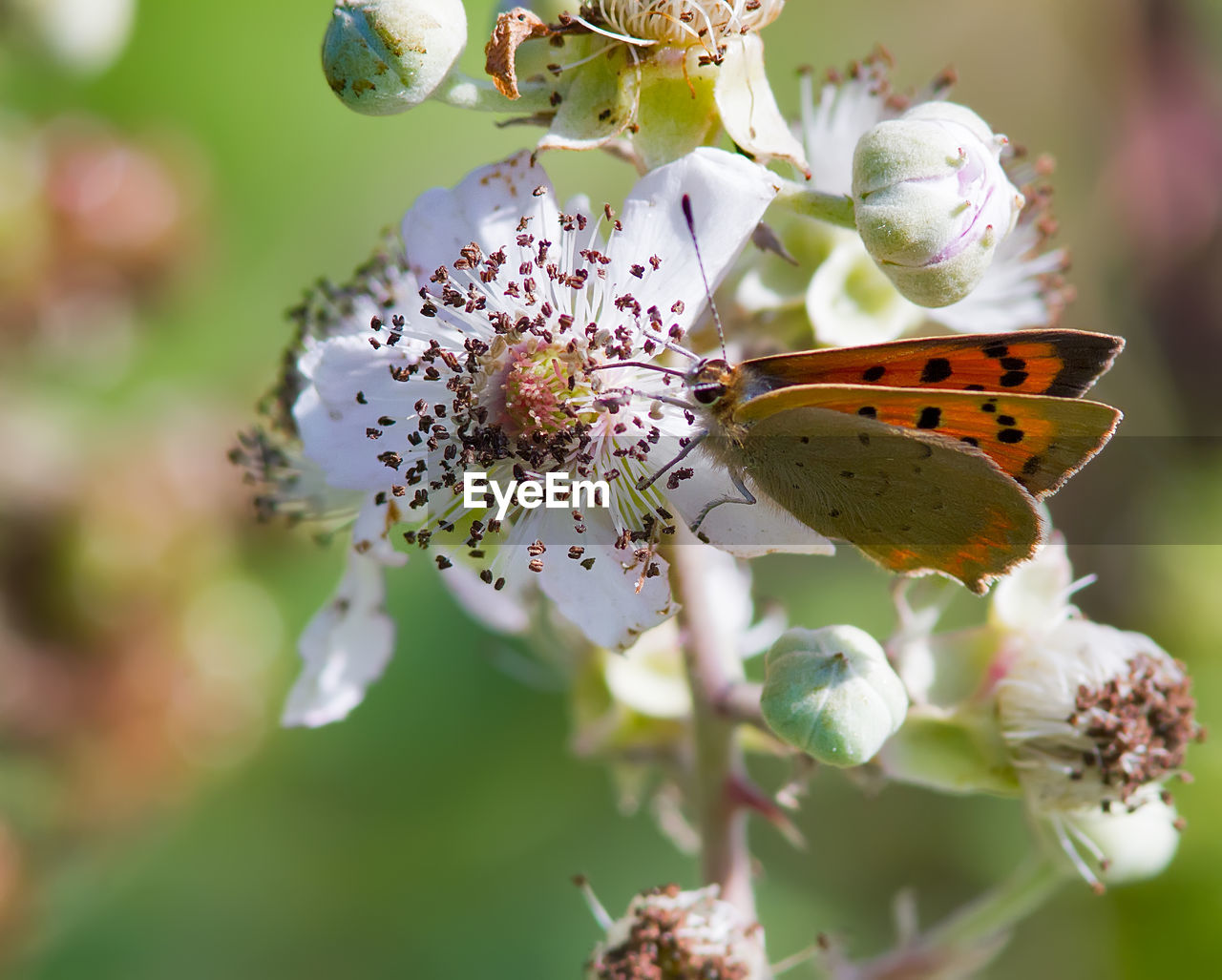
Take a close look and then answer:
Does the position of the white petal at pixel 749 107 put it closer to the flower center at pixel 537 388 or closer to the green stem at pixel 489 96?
the green stem at pixel 489 96

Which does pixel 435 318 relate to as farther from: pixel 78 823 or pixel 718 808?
pixel 78 823

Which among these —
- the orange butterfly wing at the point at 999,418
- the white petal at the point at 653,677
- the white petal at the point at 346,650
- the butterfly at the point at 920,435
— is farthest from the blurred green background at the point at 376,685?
the orange butterfly wing at the point at 999,418

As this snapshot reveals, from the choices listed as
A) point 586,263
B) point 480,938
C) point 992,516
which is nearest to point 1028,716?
point 992,516

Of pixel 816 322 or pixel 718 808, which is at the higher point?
pixel 816 322

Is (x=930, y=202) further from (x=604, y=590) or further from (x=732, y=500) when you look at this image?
(x=604, y=590)

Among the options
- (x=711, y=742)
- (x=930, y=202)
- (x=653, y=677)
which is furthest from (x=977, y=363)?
(x=653, y=677)

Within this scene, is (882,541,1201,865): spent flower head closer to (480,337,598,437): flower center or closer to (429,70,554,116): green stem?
(480,337,598,437): flower center
